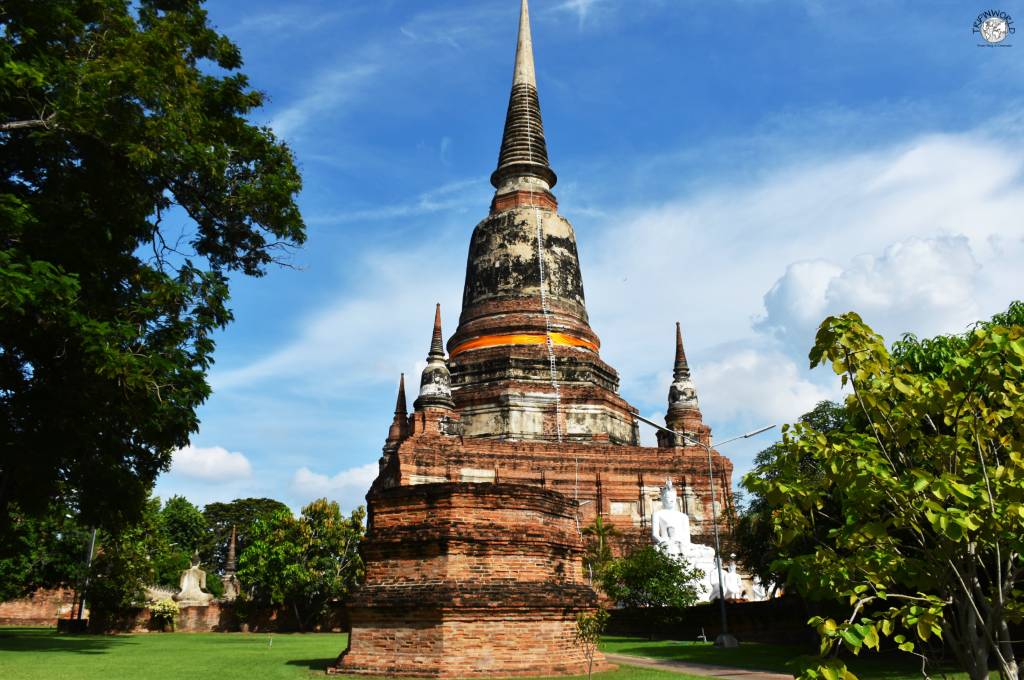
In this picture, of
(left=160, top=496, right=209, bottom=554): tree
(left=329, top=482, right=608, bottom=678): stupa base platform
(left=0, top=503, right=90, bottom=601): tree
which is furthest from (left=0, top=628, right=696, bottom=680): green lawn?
(left=160, top=496, right=209, bottom=554): tree

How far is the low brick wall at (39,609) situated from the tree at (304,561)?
1606 cm

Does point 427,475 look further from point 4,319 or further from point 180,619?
point 4,319

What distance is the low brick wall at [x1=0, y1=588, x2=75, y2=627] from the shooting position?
142ft

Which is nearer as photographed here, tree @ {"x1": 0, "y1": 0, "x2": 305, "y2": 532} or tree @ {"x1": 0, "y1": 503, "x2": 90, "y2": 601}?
tree @ {"x1": 0, "y1": 0, "x2": 305, "y2": 532}

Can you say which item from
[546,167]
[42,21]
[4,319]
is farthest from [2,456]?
[546,167]

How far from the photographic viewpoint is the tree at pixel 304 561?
108 feet

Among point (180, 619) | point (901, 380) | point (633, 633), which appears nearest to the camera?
point (901, 380)

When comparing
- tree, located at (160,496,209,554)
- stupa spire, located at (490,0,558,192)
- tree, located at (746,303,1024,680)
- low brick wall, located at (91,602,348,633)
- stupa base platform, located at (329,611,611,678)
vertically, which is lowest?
low brick wall, located at (91,602,348,633)

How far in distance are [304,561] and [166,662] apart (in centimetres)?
1827

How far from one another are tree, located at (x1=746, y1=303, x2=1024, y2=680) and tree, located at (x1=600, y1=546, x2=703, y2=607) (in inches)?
770

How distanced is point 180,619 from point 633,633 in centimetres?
2061

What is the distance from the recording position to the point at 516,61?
143 ft

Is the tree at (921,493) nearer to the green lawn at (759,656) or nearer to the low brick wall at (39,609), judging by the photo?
the green lawn at (759,656)

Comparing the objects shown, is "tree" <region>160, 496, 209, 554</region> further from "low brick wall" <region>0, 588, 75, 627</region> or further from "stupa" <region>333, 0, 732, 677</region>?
"stupa" <region>333, 0, 732, 677</region>
